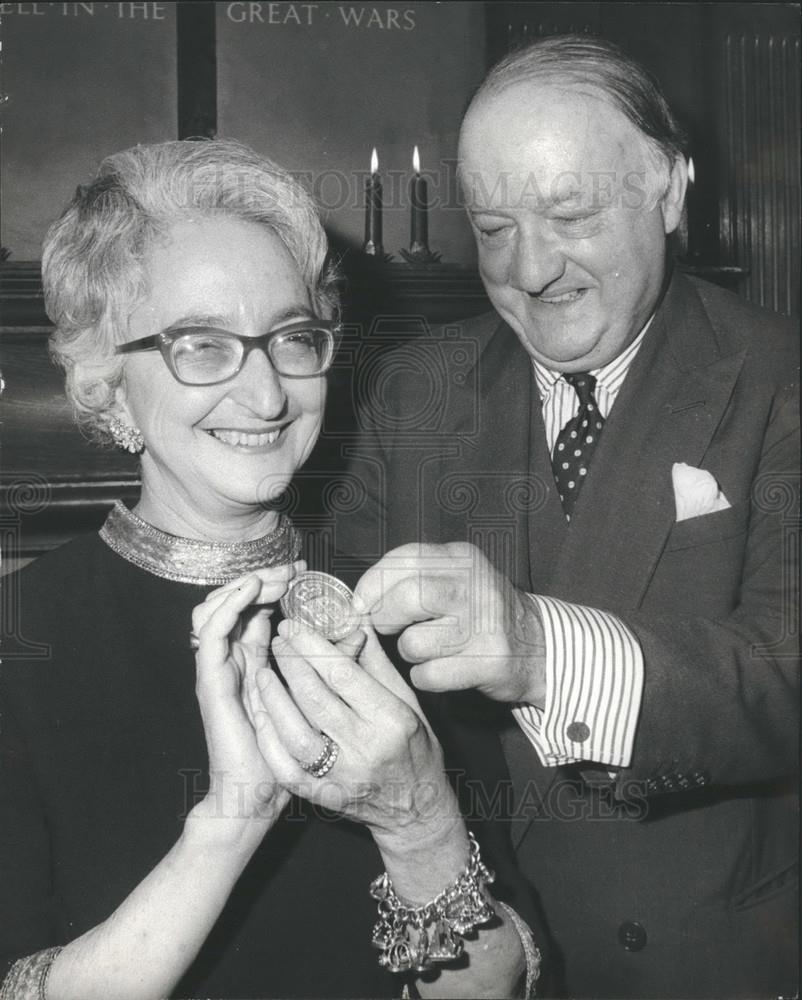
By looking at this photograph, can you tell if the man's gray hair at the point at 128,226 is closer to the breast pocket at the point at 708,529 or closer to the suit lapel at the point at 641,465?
the suit lapel at the point at 641,465

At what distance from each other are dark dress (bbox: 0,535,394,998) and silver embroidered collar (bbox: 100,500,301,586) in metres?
0.02

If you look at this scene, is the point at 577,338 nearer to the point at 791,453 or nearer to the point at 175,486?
the point at 791,453

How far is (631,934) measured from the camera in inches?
62.3

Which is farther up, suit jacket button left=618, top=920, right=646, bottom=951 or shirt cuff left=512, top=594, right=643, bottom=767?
shirt cuff left=512, top=594, right=643, bottom=767

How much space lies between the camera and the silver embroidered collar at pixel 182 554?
1.35m

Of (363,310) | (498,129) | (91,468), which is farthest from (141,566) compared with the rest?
(363,310)

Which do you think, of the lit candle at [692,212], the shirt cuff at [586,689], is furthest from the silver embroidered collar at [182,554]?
the lit candle at [692,212]

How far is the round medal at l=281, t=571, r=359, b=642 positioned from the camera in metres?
1.14

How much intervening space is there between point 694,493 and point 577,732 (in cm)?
46

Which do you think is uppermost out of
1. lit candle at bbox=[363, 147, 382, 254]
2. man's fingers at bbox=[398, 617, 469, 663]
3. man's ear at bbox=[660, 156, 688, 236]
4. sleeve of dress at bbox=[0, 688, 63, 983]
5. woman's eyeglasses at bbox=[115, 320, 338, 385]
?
lit candle at bbox=[363, 147, 382, 254]

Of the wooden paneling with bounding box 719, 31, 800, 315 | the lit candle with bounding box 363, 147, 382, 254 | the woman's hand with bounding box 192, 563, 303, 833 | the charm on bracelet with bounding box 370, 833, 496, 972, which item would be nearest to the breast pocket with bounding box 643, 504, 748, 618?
the charm on bracelet with bounding box 370, 833, 496, 972

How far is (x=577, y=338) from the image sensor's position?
1514 mm

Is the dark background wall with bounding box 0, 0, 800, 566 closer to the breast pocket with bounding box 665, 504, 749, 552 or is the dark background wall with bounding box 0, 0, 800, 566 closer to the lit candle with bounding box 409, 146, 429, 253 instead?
the lit candle with bounding box 409, 146, 429, 253

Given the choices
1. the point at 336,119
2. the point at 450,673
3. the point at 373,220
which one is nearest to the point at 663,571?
the point at 450,673
